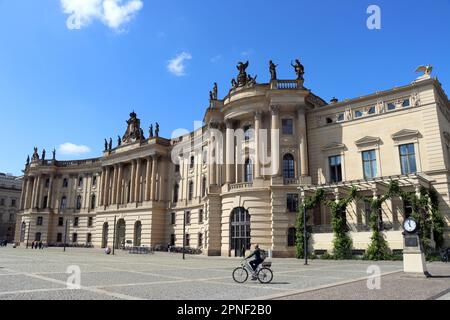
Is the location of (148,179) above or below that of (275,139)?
below

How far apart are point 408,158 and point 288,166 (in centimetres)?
1280

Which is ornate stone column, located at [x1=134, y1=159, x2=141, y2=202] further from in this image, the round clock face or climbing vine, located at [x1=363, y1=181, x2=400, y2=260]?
the round clock face

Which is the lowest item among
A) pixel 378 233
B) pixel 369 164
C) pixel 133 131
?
pixel 378 233

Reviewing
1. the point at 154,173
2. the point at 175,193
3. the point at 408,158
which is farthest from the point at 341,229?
the point at 154,173

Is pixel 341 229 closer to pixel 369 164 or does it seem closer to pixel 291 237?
pixel 291 237

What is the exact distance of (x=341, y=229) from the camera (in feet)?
120

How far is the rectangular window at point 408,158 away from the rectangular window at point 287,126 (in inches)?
487

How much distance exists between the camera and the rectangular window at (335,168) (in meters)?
42.5

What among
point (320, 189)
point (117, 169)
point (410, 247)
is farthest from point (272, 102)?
point (117, 169)

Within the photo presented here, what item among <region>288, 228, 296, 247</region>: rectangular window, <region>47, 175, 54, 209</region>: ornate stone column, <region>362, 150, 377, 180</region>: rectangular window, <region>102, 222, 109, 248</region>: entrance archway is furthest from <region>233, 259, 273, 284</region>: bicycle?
<region>47, 175, 54, 209</region>: ornate stone column

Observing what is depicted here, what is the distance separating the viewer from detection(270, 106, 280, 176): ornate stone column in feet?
140

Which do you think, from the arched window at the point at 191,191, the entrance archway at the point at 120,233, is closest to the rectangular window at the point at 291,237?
the arched window at the point at 191,191

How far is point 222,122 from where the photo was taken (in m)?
50.8
